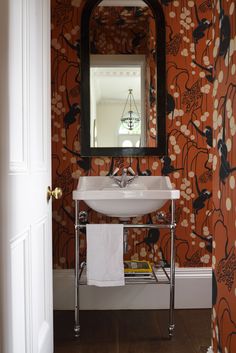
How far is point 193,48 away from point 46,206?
5.26 ft

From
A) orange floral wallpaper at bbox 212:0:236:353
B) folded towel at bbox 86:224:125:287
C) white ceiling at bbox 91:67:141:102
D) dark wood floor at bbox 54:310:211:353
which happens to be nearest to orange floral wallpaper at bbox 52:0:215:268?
white ceiling at bbox 91:67:141:102

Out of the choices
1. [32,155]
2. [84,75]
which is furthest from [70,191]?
[32,155]

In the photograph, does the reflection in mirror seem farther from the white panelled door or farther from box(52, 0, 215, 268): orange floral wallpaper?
the white panelled door

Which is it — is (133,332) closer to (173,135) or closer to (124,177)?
(124,177)

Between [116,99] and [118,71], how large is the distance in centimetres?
20

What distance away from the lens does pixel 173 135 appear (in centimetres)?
235

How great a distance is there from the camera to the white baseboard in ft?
7.60

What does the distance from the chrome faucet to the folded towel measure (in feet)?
1.34

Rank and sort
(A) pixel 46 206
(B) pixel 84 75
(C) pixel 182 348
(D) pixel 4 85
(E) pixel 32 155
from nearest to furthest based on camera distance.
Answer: (D) pixel 4 85, (E) pixel 32 155, (A) pixel 46 206, (C) pixel 182 348, (B) pixel 84 75

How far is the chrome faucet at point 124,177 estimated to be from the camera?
2.22 m

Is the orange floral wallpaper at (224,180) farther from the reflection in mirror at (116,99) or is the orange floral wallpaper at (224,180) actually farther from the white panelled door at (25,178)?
the reflection in mirror at (116,99)

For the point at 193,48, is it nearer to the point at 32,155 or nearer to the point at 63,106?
the point at 63,106

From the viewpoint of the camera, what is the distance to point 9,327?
2.85 feet

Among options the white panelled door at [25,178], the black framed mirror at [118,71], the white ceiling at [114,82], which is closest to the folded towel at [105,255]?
the white panelled door at [25,178]
